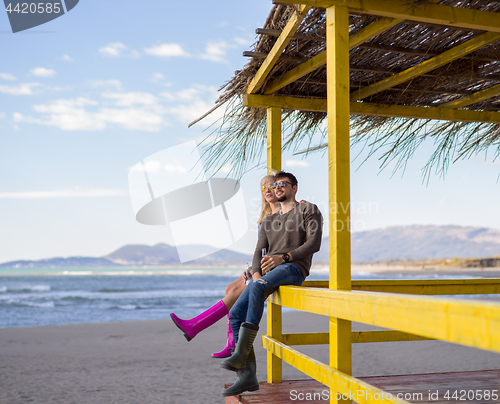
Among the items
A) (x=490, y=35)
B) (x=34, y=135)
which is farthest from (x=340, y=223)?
(x=34, y=135)

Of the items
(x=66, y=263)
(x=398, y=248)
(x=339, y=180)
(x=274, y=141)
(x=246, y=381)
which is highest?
(x=274, y=141)

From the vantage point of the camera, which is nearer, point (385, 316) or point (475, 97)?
point (385, 316)

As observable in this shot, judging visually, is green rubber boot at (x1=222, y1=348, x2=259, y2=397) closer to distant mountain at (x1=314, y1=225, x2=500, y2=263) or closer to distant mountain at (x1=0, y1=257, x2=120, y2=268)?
distant mountain at (x1=0, y1=257, x2=120, y2=268)

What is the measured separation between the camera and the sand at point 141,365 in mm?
5590

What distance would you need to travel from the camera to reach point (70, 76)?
39.4 m

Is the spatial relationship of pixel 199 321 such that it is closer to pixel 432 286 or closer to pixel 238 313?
pixel 238 313

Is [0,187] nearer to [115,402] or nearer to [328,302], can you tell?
[115,402]

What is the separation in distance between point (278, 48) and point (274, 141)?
897mm

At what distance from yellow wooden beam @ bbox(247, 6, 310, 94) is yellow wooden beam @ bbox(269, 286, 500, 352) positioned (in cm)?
146

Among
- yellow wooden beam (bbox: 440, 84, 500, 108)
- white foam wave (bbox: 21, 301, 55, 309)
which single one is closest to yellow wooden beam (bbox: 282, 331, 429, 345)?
yellow wooden beam (bbox: 440, 84, 500, 108)

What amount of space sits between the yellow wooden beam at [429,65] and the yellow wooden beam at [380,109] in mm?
156

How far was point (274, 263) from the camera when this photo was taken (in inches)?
111

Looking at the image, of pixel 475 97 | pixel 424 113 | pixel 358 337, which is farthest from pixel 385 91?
pixel 358 337

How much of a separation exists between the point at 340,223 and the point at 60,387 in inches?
213
